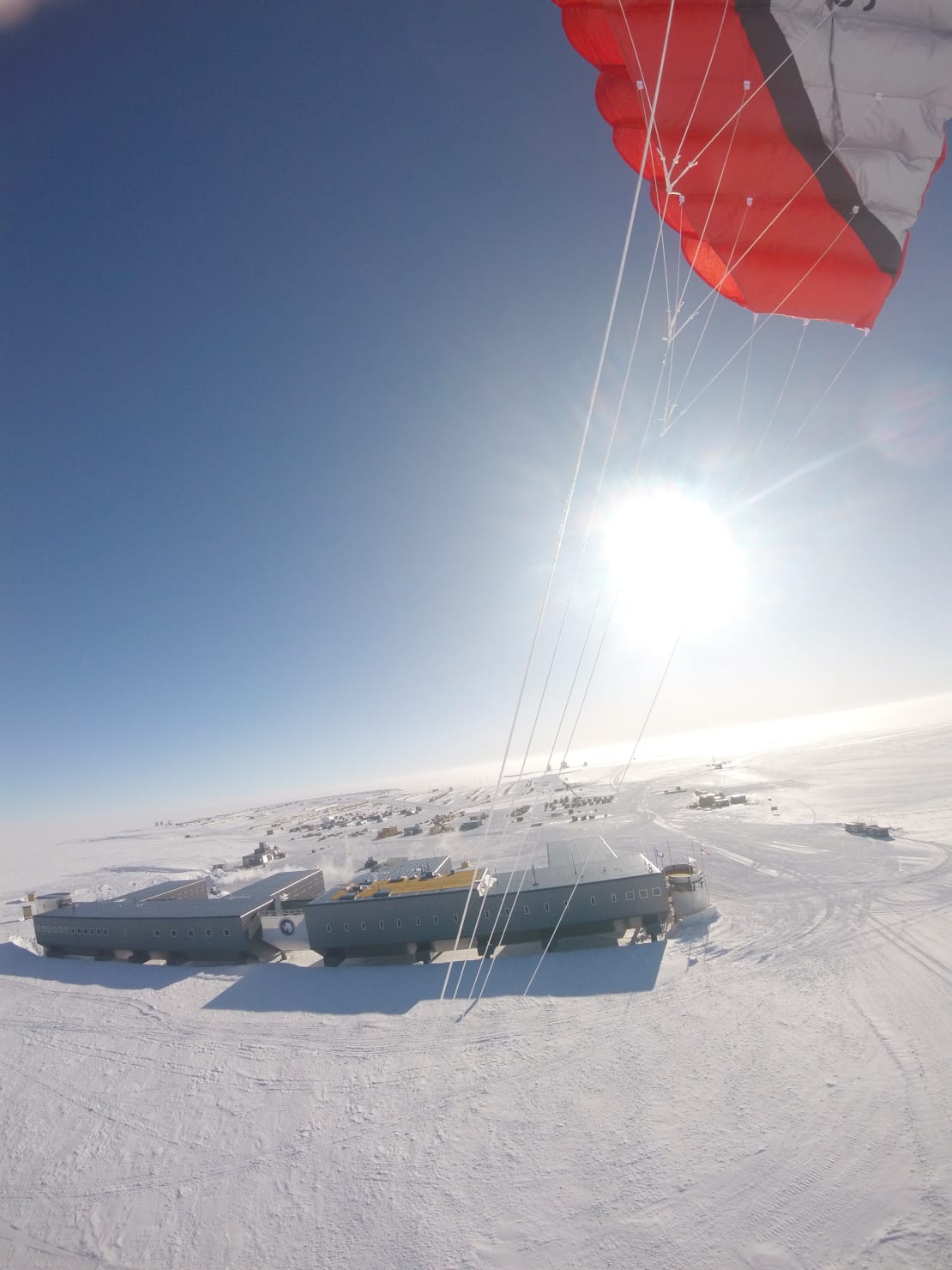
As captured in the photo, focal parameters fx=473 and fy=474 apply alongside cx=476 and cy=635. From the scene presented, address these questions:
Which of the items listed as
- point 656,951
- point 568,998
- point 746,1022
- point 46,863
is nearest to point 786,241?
point 746,1022

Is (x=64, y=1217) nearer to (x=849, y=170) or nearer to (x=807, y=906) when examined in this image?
(x=849, y=170)

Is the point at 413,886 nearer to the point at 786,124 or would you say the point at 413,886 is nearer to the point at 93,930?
the point at 93,930

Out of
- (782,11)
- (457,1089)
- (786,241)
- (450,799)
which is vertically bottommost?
(450,799)

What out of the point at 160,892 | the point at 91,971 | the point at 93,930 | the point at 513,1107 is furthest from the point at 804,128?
the point at 160,892

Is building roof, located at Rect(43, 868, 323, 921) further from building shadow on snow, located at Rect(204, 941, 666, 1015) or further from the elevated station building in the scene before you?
building shadow on snow, located at Rect(204, 941, 666, 1015)

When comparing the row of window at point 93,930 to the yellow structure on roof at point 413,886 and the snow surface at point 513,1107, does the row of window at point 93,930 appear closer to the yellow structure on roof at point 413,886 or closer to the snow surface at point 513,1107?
the snow surface at point 513,1107

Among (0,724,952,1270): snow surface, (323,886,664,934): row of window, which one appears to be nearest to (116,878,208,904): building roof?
(0,724,952,1270): snow surface

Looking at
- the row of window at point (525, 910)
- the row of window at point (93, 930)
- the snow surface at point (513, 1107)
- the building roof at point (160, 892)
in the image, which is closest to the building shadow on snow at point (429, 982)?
the snow surface at point (513, 1107)
